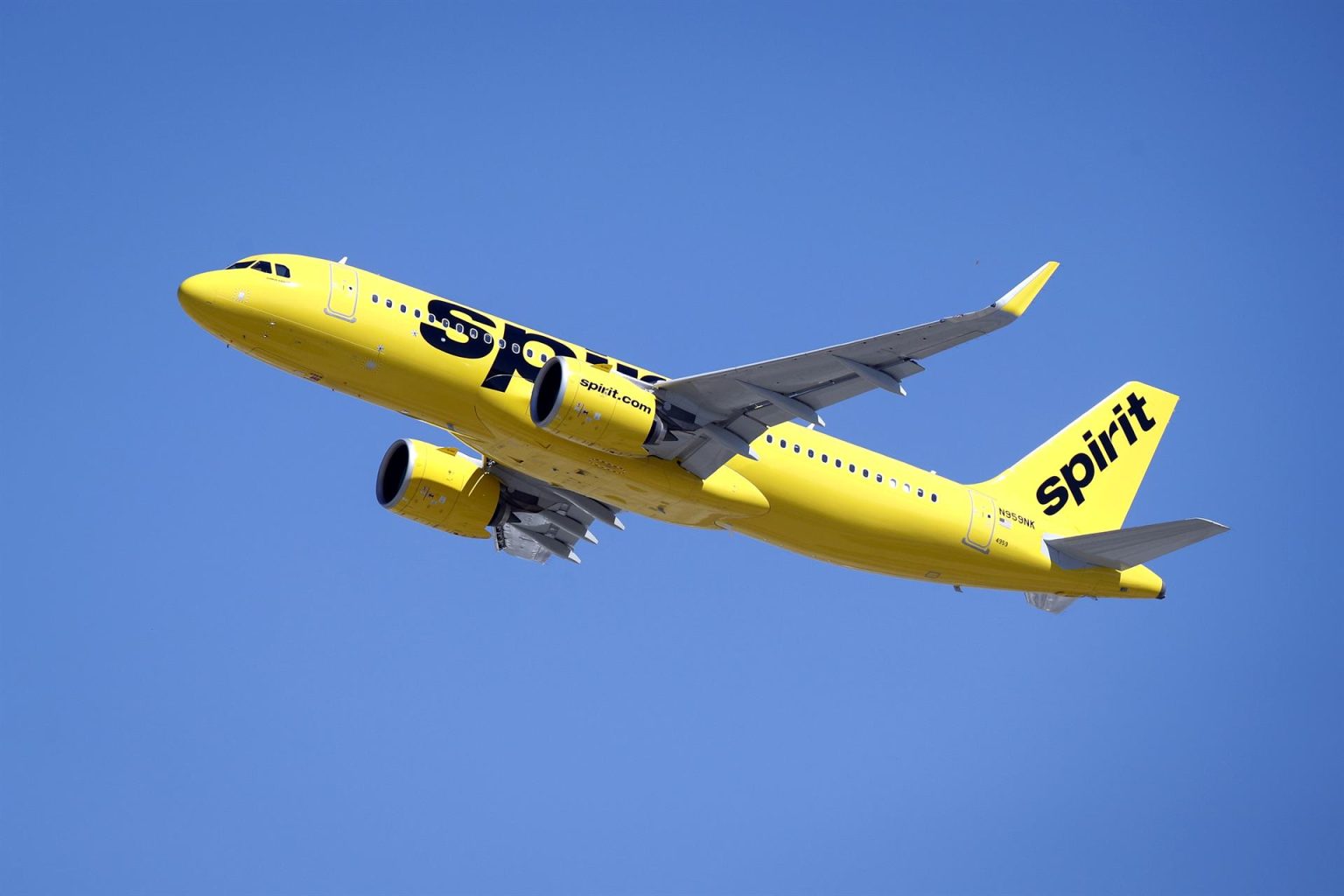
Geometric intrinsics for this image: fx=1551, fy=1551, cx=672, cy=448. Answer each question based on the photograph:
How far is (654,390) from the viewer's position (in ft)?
122

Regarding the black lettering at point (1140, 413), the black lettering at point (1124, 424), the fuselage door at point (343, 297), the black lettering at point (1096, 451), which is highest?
the black lettering at point (1140, 413)

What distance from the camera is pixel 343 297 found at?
3584 cm

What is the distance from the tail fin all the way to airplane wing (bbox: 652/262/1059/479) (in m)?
9.65

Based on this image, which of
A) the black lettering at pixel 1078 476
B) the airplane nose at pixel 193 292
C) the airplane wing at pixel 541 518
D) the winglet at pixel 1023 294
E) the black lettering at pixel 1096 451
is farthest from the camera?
the black lettering at pixel 1096 451

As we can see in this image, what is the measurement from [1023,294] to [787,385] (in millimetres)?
6360

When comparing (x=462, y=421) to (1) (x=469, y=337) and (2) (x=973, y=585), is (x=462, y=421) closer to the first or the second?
(1) (x=469, y=337)

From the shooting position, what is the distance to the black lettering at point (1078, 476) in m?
45.7

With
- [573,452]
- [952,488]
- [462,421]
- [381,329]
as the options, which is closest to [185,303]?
[381,329]

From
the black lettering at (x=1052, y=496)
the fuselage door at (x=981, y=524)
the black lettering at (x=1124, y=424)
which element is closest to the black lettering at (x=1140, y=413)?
the black lettering at (x=1124, y=424)

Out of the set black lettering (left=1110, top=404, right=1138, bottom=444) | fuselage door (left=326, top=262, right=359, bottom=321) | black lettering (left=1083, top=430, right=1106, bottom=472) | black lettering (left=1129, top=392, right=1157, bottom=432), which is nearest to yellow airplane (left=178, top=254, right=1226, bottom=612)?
fuselage door (left=326, top=262, right=359, bottom=321)

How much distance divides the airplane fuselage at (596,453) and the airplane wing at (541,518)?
4721 millimetres

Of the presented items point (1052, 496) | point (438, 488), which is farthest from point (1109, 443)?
point (438, 488)

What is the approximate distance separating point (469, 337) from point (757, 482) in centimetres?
814

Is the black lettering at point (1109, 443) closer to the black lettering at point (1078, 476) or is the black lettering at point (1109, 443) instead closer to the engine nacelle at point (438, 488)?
the black lettering at point (1078, 476)
